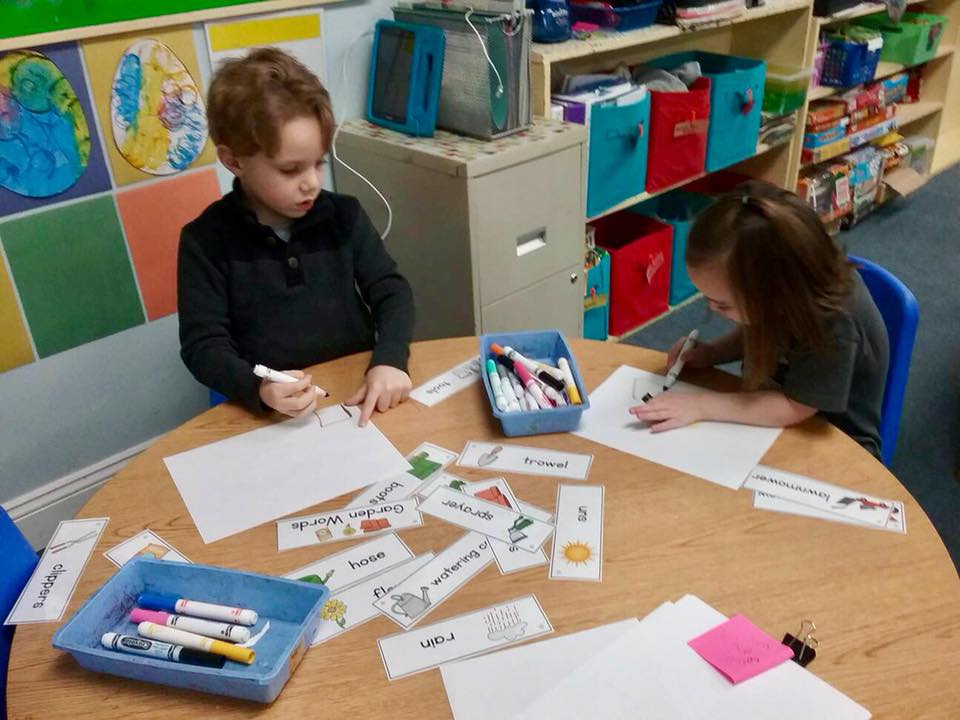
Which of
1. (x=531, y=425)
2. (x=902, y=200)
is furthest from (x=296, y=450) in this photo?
(x=902, y=200)

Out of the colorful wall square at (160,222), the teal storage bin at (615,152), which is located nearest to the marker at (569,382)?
the colorful wall square at (160,222)

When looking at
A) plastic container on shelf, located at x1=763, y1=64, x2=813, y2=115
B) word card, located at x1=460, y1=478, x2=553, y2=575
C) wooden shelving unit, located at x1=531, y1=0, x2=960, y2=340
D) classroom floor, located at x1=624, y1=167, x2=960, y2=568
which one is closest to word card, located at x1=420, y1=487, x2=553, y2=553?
word card, located at x1=460, y1=478, x2=553, y2=575

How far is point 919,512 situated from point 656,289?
1.94m

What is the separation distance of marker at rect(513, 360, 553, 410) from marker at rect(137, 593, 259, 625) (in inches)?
19.5

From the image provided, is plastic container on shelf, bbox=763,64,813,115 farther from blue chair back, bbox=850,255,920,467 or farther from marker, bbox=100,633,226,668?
marker, bbox=100,633,226,668

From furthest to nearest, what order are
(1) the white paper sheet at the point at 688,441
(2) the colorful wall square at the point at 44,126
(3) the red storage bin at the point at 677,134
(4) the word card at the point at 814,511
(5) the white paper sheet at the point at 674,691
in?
1. (3) the red storage bin at the point at 677,134
2. (2) the colorful wall square at the point at 44,126
3. (1) the white paper sheet at the point at 688,441
4. (4) the word card at the point at 814,511
5. (5) the white paper sheet at the point at 674,691

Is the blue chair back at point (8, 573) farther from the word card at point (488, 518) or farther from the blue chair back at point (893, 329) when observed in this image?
the blue chair back at point (893, 329)

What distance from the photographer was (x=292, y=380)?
1.18 metres

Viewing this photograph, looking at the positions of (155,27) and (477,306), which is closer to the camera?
(155,27)

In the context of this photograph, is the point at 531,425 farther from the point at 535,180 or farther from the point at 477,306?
the point at 535,180

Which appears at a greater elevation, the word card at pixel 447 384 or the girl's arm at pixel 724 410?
the girl's arm at pixel 724 410

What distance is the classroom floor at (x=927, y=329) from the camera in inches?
81.9

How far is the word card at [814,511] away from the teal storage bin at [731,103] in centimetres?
194

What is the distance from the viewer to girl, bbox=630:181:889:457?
1106 millimetres
